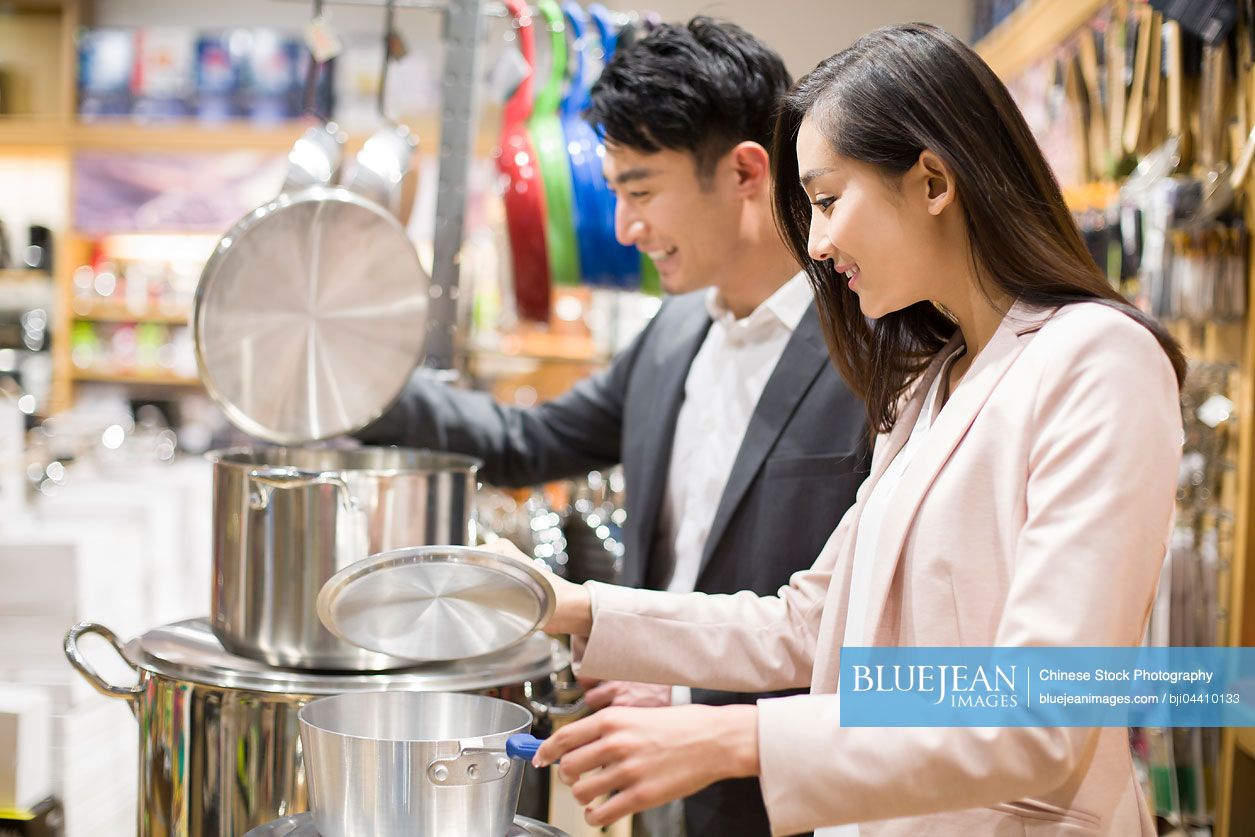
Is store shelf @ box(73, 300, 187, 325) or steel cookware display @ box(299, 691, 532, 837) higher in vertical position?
store shelf @ box(73, 300, 187, 325)

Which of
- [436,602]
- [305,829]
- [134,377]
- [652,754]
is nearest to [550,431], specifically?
[436,602]

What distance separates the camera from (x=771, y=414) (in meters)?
1.70

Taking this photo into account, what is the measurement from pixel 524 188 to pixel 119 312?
4569mm

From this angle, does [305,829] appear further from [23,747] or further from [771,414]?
[23,747]

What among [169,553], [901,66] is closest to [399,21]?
[169,553]

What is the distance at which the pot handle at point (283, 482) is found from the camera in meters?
1.40

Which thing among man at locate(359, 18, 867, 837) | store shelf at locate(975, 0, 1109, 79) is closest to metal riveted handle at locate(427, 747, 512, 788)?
man at locate(359, 18, 867, 837)

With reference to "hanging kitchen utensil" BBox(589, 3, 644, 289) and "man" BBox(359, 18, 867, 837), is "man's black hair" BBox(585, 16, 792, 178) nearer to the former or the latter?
"man" BBox(359, 18, 867, 837)

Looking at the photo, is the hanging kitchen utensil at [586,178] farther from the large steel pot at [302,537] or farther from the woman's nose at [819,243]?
the woman's nose at [819,243]

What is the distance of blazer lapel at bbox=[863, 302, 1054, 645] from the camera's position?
3.45ft

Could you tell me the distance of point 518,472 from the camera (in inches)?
88.7

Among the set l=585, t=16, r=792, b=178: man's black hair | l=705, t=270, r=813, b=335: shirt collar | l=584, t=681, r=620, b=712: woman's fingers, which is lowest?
l=584, t=681, r=620, b=712: woman's fingers

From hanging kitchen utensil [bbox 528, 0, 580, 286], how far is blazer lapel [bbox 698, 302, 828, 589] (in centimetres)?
74

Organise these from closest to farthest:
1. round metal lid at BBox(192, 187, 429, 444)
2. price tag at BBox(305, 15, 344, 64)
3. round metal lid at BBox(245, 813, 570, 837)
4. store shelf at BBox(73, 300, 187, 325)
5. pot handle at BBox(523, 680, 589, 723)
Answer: round metal lid at BBox(245, 813, 570, 837), pot handle at BBox(523, 680, 589, 723), round metal lid at BBox(192, 187, 429, 444), price tag at BBox(305, 15, 344, 64), store shelf at BBox(73, 300, 187, 325)
